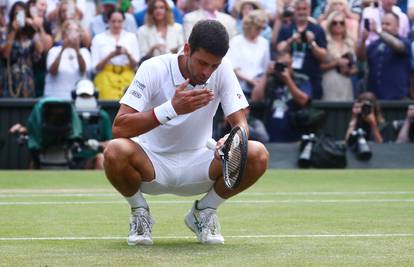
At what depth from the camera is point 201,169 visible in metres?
7.68

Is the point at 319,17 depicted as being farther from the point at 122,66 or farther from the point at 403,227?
the point at 403,227

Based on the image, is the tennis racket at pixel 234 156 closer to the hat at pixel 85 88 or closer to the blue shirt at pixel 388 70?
the hat at pixel 85 88

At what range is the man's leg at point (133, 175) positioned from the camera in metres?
7.38

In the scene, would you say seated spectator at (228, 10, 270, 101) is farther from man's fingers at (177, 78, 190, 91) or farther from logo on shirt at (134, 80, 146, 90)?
man's fingers at (177, 78, 190, 91)

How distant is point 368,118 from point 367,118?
2 centimetres

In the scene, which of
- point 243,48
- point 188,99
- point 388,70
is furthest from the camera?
point 388,70

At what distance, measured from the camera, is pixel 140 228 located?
24.7 feet

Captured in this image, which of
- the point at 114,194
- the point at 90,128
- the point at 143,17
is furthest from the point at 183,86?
the point at 143,17

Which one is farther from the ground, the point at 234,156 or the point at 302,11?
the point at 234,156

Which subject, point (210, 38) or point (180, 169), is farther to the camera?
point (180, 169)

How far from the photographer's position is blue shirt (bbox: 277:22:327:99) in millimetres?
17797

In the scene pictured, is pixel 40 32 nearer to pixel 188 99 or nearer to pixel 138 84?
pixel 138 84

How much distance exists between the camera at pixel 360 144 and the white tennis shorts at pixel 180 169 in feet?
33.0

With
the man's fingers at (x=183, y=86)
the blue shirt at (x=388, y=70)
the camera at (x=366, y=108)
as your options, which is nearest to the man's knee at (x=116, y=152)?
the man's fingers at (x=183, y=86)
